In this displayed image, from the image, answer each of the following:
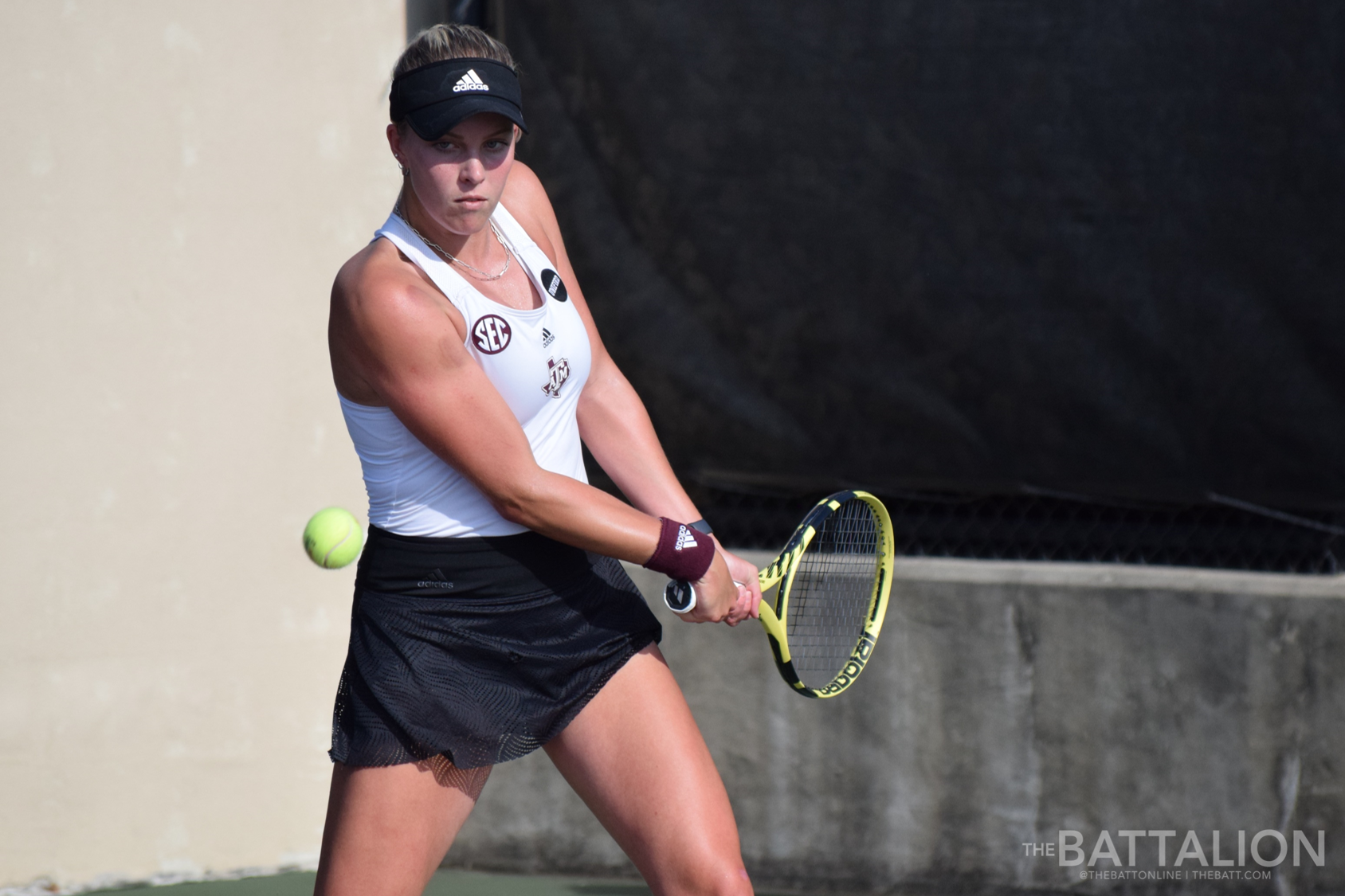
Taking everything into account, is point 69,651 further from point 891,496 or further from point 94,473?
point 891,496

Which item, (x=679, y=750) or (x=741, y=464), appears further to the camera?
(x=741, y=464)

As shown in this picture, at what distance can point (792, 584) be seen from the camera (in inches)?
106

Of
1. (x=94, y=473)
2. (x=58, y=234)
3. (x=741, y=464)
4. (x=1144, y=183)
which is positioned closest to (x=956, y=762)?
(x=741, y=464)

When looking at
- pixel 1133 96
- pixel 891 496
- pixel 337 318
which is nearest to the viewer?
pixel 337 318

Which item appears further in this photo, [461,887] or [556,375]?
[461,887]

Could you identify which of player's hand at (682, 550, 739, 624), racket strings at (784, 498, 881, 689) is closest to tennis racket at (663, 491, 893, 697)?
racket strings at (784, 498, 881, 689)

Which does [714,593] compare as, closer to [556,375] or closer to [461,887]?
[556,375]

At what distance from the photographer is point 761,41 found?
143 inches

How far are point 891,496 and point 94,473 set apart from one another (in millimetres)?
2074

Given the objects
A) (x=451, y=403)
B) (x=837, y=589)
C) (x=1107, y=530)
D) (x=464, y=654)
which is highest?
(x=451, y=403)

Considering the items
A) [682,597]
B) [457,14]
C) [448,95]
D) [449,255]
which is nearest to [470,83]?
[448,95]

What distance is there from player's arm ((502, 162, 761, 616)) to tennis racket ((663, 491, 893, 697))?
29cm

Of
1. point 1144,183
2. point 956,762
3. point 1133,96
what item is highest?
point 1133,96

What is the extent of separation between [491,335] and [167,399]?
192cm
